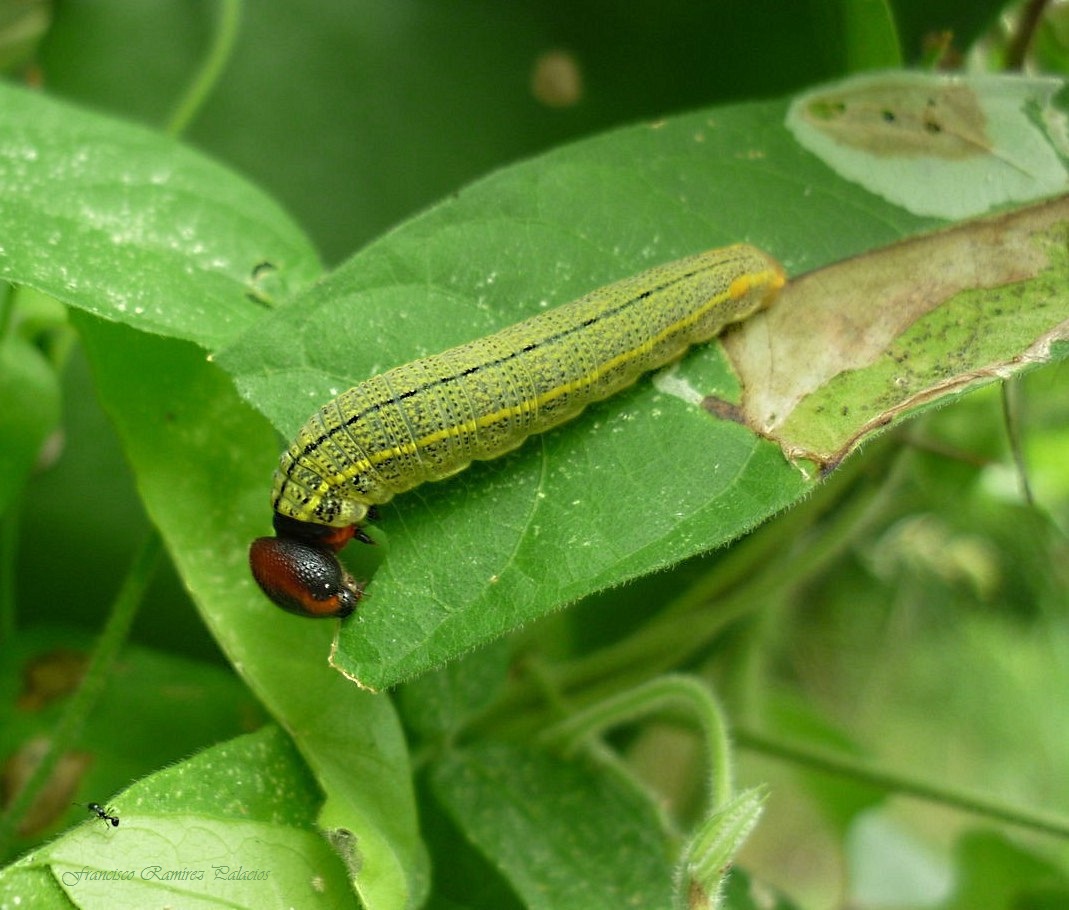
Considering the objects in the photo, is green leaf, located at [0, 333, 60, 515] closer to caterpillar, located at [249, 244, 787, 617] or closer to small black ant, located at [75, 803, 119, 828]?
caterpillar, located at [249, 244, 787, 617]

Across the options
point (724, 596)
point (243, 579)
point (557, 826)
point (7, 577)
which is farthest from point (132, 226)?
point (724, 596)

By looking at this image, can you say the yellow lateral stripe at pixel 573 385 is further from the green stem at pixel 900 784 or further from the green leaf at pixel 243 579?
the green stem at pixel 900 784

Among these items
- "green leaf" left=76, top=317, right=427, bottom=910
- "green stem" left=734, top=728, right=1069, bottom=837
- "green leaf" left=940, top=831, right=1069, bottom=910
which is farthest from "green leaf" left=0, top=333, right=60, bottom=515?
"green leaf" left=940, top=831, right=1069, bottom=910

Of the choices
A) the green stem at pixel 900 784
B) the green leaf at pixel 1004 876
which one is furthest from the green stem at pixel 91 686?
the green leaf at pixel 1004 876

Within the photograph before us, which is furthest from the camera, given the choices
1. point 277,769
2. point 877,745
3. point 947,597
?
point 877,745

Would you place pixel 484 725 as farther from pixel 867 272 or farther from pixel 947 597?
pixel 947 597

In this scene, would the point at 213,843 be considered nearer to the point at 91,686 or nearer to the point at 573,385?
the point at 91,686

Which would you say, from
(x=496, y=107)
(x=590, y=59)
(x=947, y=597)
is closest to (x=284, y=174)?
(x=496, y=107)
